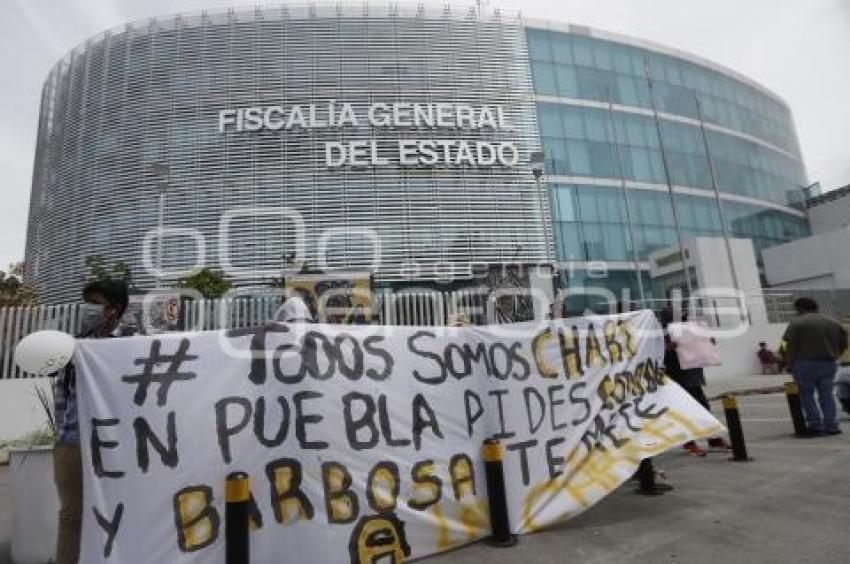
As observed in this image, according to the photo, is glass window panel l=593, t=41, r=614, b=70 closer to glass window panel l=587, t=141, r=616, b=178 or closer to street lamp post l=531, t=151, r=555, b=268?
glass window panel l=587, t=141, r=616, b=178

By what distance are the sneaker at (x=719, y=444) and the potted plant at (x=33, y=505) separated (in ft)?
24.4

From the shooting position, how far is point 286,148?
33.6 metres

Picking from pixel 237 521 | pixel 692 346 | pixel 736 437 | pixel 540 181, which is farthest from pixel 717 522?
pixel 540 181

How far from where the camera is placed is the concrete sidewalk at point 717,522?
3668mm

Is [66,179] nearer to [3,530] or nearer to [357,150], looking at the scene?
[357,150]

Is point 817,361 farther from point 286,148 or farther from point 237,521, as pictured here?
point 286,148

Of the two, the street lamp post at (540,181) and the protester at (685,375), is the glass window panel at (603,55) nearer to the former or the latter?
the street lamp post at (540,181)

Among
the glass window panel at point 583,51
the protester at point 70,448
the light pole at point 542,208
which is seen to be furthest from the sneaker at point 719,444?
the glass window panel at point 583,51

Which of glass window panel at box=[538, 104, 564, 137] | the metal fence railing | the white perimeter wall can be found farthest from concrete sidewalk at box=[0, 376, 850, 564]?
glass window panel at box=[538, 104, 564, 137]

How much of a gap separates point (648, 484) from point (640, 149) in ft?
127

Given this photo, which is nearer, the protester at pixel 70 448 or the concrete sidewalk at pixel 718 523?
the protester at pixel 70 448

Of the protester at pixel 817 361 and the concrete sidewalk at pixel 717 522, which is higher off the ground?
the protester at pixel 817 361

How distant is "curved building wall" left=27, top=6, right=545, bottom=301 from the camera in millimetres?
32156

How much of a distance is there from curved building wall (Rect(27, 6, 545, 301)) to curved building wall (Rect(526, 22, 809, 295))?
276cm
